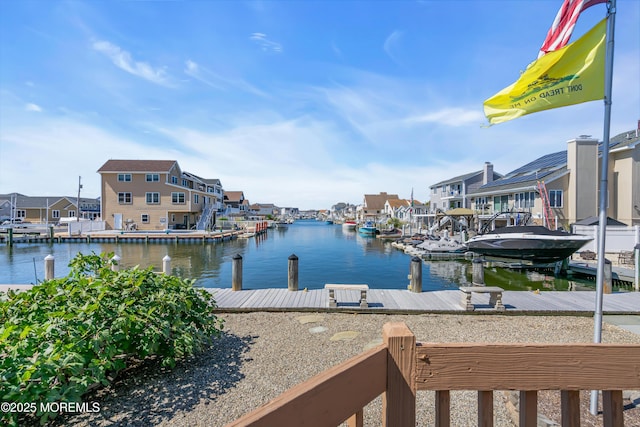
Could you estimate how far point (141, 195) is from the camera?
39719 mm

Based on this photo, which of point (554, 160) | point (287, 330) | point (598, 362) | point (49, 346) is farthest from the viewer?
point (554, 160)

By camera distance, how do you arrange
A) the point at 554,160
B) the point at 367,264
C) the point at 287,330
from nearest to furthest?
1. the point at 287,330
2. the point at 367,264
3. the point at 554,160

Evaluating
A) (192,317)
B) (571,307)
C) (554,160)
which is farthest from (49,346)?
(554,160)

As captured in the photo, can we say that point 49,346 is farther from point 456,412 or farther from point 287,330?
point 456,412

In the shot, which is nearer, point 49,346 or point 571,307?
point 49,346

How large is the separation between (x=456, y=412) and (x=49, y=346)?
521cm

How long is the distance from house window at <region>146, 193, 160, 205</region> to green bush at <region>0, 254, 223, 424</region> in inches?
1497

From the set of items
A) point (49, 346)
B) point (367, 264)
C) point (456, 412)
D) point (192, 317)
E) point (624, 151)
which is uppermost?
point (624, 151)

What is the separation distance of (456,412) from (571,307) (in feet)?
23.7

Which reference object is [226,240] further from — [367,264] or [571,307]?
[571,307]

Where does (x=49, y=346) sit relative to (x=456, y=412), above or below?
above

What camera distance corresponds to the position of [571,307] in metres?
8.78

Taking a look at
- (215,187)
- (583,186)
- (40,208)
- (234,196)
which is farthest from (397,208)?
(40,208)

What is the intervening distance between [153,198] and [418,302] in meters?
39.7
